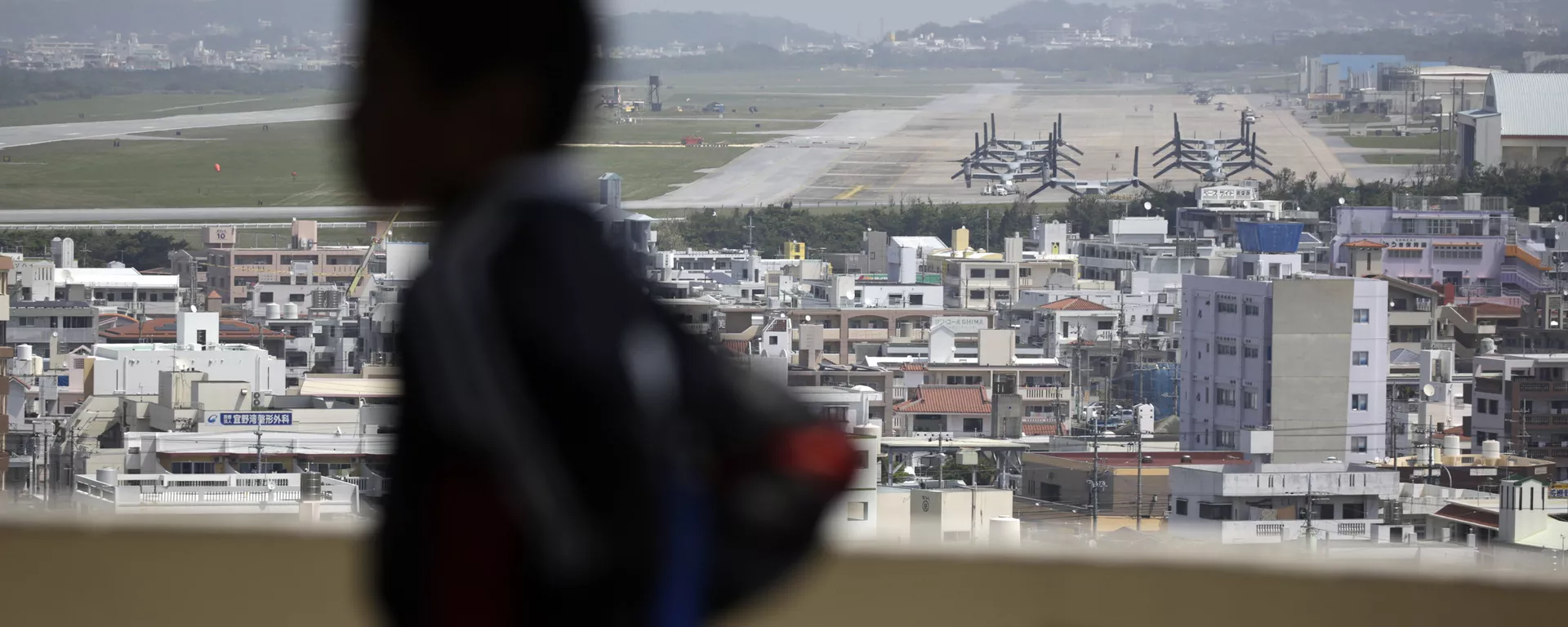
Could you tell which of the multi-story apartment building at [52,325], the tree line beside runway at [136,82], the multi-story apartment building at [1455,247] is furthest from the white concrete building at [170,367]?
the multi-story apartment building at [1455,247]

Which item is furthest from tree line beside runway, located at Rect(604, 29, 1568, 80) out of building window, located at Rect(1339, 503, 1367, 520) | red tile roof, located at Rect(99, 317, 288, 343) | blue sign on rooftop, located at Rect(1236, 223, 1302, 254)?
building window, located at Rect(1339, 503, 1367, 520)

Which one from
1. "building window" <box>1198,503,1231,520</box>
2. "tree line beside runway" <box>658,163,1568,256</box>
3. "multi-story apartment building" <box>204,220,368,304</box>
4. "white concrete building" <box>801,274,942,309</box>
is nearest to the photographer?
"building window" <box>1198,503,1231,520</box>

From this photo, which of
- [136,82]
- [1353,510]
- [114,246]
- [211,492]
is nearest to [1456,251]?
[1353,510]

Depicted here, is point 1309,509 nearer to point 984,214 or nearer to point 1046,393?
point 1046,393

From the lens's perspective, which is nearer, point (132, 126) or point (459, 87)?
point (459, 87)

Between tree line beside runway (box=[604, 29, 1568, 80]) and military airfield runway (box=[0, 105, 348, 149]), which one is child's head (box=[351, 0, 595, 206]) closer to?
military airfield runway (box=[0, 105, 348, 149])

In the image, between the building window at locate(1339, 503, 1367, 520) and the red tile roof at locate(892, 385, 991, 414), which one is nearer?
the building window at locate(1339, 503, 1367, 520)
